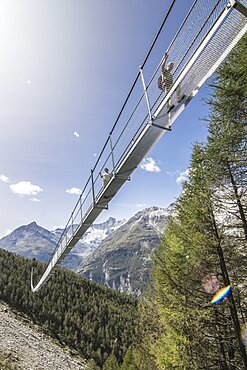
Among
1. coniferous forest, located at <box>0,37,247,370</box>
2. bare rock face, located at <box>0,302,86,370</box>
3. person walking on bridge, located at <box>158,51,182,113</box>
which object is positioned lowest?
bare rock face, located at <box>0,302,86,370</box>

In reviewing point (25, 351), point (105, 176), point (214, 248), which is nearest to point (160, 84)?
point (105, 176)

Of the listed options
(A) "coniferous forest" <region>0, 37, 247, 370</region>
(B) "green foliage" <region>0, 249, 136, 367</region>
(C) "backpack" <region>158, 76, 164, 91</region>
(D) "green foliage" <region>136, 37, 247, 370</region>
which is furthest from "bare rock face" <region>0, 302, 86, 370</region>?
(C) "backpack" <region>158, 76, 164, 91</region>

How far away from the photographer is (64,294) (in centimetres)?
6919

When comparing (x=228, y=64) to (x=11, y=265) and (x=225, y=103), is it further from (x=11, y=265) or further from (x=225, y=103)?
(x=11, y=265)

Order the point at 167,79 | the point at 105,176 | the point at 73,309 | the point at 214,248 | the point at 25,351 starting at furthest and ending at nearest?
the point at 73,309
the point at 25,351
the point at 105,176
the point at 214,248
the point at 167,79

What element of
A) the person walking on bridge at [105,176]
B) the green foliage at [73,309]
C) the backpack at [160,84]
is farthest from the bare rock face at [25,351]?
the backpack at [160,84]

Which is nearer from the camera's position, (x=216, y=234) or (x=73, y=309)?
(x=216, y=234)

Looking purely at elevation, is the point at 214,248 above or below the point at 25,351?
above

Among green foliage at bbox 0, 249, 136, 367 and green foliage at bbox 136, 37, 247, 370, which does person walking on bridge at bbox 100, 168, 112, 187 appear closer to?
green foliage at bbox 136, 37, 247, 370

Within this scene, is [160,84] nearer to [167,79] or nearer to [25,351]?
[167,79]

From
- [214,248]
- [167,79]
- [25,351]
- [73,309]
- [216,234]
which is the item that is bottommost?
[25,351]

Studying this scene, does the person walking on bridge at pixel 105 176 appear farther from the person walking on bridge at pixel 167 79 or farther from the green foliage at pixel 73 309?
the green foliage at pixel 73 309

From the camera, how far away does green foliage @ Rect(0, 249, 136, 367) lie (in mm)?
53812

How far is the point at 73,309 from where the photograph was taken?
65.1 m
